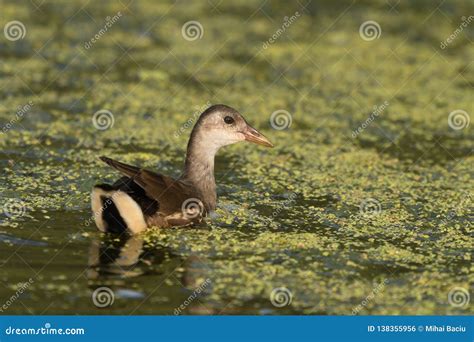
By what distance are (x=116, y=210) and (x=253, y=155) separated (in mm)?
3916

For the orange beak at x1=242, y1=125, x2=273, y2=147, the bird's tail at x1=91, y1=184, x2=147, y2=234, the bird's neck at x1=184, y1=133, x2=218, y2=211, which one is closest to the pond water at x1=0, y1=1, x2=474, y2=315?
the bird's tail at x1=91, y1=184, x2=147, y2=234

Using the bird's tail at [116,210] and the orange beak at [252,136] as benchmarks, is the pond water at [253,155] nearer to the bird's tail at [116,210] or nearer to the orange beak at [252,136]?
the bird's tail at [116,210]

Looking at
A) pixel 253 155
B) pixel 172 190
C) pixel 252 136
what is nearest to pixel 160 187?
pixel 172 190

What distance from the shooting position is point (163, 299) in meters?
8.25

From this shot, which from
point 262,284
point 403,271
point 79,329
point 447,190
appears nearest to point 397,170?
point 447,190

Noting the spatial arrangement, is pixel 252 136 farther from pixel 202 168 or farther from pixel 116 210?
pixel 116 210

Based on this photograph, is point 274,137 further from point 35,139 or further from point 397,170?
point 35,139

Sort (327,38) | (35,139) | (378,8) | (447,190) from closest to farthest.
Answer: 1. (447,190)
2. (35,139)
3. (327,38)
4. (378,8)

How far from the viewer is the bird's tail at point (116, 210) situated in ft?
30.7

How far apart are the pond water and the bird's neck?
0.23 meters

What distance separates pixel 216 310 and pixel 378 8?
13031mm

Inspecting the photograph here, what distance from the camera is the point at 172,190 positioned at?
993 centimetres

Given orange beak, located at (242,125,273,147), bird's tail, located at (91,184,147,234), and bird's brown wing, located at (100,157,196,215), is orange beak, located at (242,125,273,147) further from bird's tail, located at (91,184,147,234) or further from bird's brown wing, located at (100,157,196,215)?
bird's tail, located at (91,184,147,234)

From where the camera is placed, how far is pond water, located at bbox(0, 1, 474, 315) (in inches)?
339
